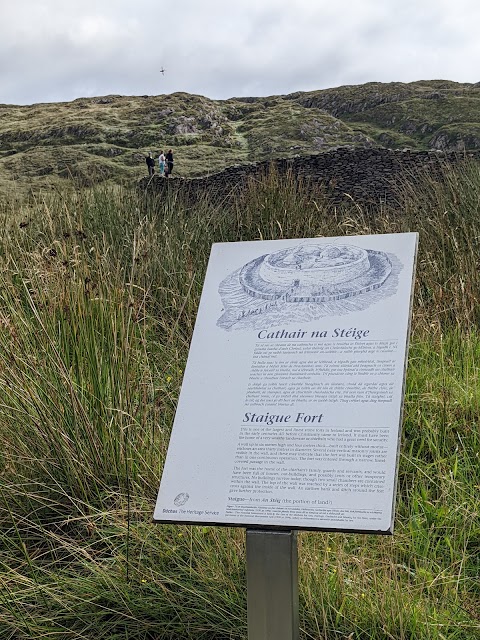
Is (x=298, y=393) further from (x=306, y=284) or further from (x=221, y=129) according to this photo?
(x=221, y=129)

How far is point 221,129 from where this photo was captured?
108 feet

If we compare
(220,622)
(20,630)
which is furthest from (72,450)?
(220,622)

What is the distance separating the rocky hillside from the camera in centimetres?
2561

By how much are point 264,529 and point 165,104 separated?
36.1m

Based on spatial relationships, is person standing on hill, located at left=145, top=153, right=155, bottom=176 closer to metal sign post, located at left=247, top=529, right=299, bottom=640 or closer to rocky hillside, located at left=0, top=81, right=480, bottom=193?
rocky hillside, located at left=0, top=81, right=480, bottom=193

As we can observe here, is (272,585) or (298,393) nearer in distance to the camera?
(272,585)

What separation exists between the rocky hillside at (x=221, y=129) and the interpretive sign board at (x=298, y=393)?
19.3 metres

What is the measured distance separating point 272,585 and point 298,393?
0.42m

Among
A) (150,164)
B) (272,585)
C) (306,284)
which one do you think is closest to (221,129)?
(150,164)

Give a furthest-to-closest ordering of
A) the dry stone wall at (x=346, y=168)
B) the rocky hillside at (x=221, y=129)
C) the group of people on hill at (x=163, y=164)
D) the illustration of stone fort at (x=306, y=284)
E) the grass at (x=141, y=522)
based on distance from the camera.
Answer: the rocky hillside at (x=221, y=129), the group of people on hill at (x=163, y=164), the dry stone wall at (x=346, y=168), the grass at (x=141, y=522), the illustration of stone fort at (x=306, y=284)

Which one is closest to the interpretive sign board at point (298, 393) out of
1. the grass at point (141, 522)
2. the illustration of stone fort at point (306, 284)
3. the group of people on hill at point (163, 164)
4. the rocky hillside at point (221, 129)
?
the illustration of stone fort at point (306, 284)

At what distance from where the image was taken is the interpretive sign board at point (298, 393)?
64.4 inches

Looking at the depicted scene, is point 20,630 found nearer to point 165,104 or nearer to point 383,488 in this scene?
point 383,488

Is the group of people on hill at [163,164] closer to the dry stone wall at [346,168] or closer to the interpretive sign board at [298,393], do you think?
the dry stone wall at [346,168]
